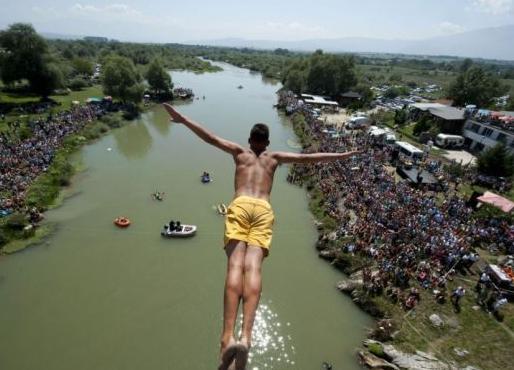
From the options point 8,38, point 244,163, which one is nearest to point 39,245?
point 244,163

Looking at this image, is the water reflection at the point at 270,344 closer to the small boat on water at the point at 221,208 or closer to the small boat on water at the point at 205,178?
the small boat on water at the point at 221,208

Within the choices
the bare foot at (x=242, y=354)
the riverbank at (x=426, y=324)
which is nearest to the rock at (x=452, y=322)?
the riverbank at (x=426, y=324)

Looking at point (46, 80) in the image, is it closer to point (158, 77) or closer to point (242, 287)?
point (158, 77)

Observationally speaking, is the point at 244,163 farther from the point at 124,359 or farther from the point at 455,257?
the point at 455,257

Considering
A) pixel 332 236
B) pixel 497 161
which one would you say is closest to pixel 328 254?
pixel 332 236

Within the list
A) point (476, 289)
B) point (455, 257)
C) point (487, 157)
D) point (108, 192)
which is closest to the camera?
point (476, 289)

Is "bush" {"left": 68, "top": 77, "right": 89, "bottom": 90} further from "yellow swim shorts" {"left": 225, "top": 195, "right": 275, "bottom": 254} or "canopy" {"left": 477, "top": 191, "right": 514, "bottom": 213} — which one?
"yellow swim shorts" {"left": 225, "top": 195, "right": 275, "bottom": 254}

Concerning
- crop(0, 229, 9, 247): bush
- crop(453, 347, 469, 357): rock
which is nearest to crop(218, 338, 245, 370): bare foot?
crop(453, 347, 469, 357): rock
